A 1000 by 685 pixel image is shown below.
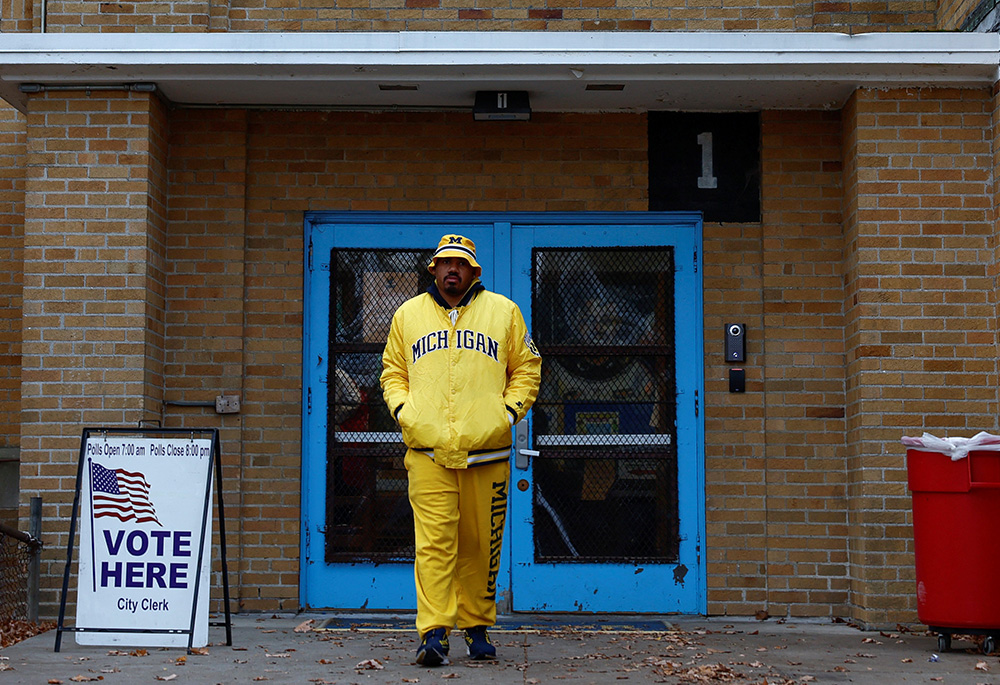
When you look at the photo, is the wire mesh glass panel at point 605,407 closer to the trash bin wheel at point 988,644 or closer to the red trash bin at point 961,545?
the red trash bin at point 961,545

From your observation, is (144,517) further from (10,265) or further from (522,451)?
(10,265)

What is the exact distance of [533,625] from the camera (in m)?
6.93

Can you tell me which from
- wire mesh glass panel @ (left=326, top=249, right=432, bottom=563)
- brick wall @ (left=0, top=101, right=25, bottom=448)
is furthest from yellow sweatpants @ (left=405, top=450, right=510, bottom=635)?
brick wall @ (left=0, top=101, right=25, bottom=448)

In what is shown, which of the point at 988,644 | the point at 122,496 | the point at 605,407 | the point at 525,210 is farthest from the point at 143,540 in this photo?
the point at 988,644

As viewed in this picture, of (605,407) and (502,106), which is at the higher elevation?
Result: (502,106)

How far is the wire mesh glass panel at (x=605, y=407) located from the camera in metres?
7.34

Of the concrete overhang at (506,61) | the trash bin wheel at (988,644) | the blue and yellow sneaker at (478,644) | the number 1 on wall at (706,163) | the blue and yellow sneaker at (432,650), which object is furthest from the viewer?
the number 1 on wall at (706,163)

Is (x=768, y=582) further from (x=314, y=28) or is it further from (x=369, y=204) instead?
(x=314, y=28)

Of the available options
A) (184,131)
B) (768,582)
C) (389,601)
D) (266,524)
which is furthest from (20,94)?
(768,582)

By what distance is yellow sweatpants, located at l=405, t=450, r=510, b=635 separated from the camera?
213 inches

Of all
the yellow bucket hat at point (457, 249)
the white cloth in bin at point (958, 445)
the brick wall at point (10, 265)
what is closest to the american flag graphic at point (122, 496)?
the yellow bucket hat at point (457, 249)

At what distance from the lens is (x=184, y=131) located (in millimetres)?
7527

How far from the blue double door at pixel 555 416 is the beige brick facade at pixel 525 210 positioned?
147 mm

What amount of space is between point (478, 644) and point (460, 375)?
130cm
